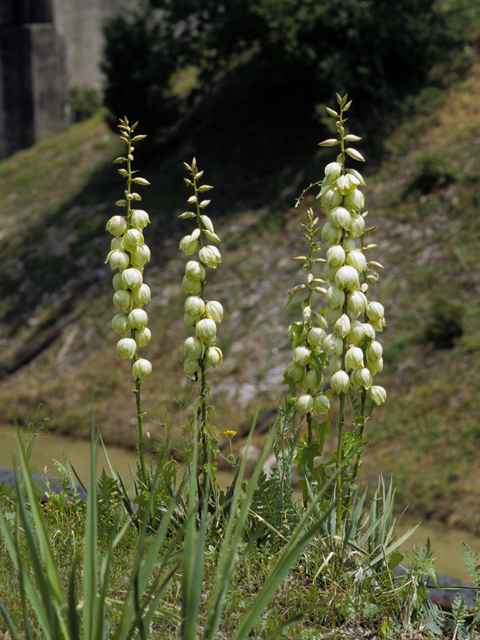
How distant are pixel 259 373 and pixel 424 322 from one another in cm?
228

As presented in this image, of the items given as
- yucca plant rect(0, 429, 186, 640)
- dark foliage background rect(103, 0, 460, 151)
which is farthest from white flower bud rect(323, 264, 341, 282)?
dark foliage background rect(103, 0, 460, 151)

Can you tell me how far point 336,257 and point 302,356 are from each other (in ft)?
1.29

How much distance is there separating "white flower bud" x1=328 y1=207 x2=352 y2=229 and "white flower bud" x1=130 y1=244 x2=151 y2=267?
721mm

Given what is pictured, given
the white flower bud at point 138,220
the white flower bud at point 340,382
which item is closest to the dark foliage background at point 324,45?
the white flower bud at point 138,220

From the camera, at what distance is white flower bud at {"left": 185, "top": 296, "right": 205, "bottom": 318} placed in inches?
91.0

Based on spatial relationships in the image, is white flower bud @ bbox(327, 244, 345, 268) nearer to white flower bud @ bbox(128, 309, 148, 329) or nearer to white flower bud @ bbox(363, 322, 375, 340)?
white flower bud @ bbox(363, 322, 375, 340)

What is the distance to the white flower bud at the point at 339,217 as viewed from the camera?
215 cm

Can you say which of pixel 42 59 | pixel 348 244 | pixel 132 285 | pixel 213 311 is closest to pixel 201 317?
pixel 213 311

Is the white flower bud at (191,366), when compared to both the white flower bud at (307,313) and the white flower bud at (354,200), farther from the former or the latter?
the white flower bud at (354,200)

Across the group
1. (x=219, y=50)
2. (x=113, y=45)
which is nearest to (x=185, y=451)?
(x=219, y=50)

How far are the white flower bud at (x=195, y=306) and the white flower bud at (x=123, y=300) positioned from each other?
22 centimetres

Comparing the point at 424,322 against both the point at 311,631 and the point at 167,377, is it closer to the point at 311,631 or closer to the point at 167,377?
the point at 167,377

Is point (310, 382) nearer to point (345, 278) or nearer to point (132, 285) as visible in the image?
point (345, 278)

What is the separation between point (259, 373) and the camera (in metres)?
8.46
